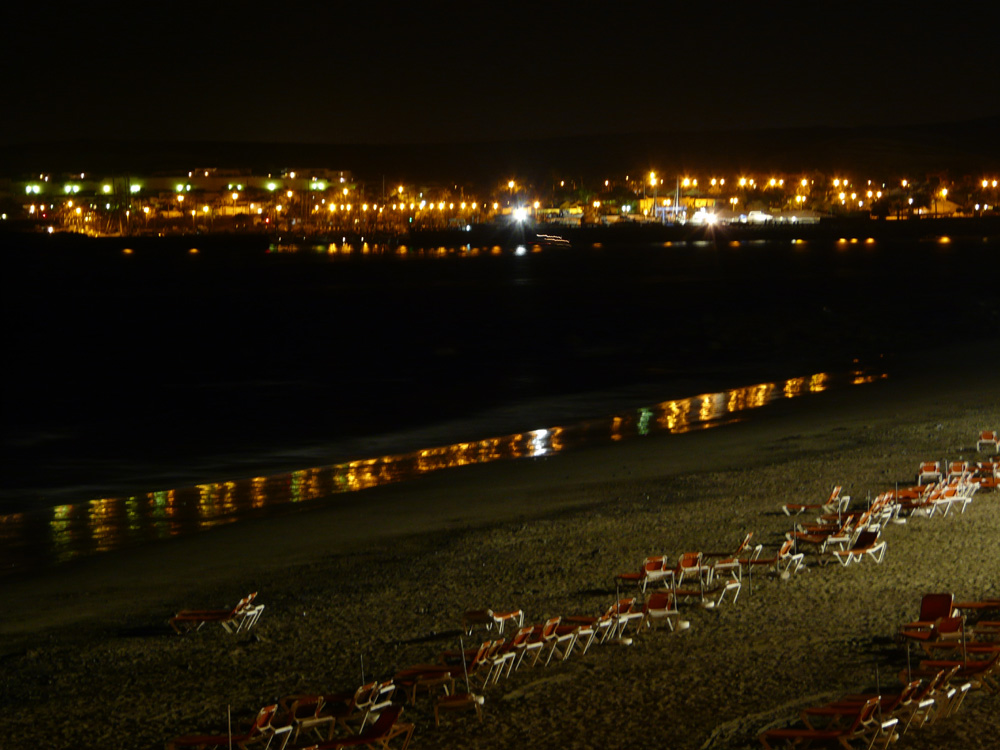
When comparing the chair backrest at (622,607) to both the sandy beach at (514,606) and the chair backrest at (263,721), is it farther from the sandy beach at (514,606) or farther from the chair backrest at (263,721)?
the chair backrest at (263,721)

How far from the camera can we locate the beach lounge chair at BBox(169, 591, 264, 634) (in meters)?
7.43

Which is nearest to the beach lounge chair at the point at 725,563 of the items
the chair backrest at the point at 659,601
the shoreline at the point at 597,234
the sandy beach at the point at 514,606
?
the sandy beach at the point at 514,606

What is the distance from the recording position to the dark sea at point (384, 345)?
60.6 ft

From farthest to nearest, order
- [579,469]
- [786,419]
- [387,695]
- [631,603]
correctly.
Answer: [786,419], [579,469], [631,603], [387,695]

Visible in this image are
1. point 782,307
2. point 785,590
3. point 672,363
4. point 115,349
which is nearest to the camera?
point 785,590

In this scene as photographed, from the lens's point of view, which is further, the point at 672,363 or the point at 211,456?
the point at 672,363

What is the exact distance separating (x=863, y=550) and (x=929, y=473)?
122 inches

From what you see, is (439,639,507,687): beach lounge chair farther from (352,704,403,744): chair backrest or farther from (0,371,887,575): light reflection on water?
A: (0,371,887,575): light reflection on water

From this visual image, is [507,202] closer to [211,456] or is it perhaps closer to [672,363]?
[672,363]

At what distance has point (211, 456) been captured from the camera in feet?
57.6

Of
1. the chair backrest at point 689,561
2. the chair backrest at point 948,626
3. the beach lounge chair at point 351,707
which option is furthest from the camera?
the chair backrest at point 689,561

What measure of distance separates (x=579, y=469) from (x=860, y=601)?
6677mm

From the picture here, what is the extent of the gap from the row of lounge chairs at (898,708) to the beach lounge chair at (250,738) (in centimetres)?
226

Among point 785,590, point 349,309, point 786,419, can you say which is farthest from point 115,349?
point 785,590
